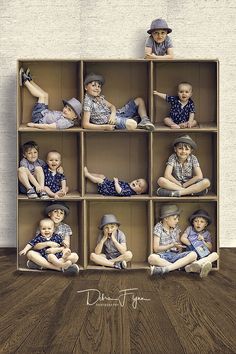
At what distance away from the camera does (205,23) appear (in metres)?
5.18

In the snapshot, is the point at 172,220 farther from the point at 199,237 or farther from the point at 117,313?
the point at 117,313

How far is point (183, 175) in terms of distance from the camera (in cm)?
467

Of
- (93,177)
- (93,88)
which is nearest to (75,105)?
(93,88)

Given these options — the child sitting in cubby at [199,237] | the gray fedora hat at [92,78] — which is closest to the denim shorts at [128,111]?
the gray fedora hat at [92,78]

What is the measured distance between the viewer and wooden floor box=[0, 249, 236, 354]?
8.66 feet

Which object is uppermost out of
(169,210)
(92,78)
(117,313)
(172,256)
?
(92,78)

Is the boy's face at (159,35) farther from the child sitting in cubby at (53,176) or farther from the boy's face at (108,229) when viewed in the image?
the boy's face at (108,229)

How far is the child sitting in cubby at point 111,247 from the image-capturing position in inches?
180

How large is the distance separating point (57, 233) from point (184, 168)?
1129 mm

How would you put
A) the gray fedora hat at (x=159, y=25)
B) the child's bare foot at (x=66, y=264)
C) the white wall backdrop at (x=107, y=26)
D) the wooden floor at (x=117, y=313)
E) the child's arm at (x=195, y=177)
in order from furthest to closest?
the white wall backdrop at (x=107, y=26), the gray fedora hat at (x=159, y=25), the child's arm at (x=195, y=177), the child's bare foot at (x=66, y=264), the wooden floor at (x=117, y=313)

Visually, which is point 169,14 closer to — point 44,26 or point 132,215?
point 44,26

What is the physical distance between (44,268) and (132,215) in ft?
2.83

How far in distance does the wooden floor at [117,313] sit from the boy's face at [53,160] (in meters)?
0.85

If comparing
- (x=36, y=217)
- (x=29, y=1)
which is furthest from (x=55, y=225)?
(x=29, y=1)
